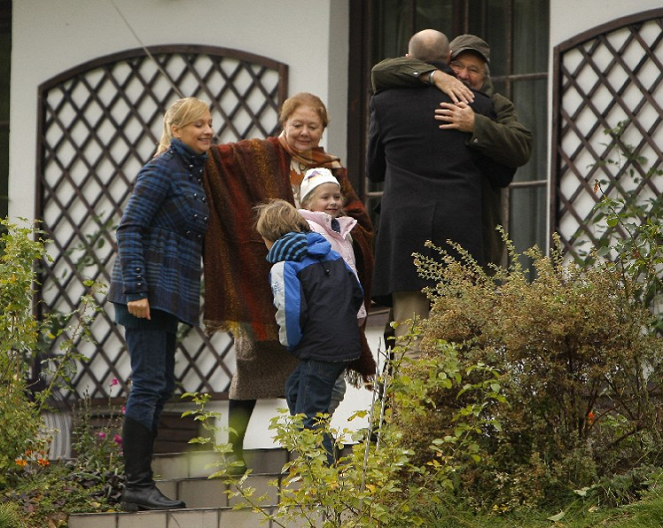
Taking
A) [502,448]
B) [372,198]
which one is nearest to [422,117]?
[502,448]

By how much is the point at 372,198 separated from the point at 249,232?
214 cm

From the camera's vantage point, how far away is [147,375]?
557 cm

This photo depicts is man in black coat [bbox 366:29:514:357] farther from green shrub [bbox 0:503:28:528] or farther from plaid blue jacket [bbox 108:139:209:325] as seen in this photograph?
green shrub [bbox 0:503:28:528]

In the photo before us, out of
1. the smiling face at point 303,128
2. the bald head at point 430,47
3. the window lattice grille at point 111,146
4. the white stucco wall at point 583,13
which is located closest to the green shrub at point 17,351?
the smiling face at point 303,128

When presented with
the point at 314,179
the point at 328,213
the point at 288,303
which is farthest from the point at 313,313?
the point at 314,179

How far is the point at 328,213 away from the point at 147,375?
978 mm

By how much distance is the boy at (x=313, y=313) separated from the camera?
5.42 m

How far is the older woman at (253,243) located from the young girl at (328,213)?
158 mm

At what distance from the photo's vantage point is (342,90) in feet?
27.0

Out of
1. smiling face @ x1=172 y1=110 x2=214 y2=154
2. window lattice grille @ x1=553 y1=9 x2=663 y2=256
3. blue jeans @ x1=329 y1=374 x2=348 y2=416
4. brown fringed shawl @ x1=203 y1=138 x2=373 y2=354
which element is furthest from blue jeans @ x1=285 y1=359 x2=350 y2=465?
window lattice grille @ x1=553 y1=9 x2=663 y2=256

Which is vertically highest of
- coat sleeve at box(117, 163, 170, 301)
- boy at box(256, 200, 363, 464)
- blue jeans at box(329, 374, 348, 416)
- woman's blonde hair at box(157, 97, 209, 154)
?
woman's blonde hair at box(157, 97, 209, 154)

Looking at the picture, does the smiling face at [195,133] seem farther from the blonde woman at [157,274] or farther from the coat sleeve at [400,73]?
the coat sleeve at [400,73]

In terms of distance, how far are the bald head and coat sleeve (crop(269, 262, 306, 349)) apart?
3.71 feet

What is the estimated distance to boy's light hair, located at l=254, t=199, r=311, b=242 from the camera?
5586 millimetres
